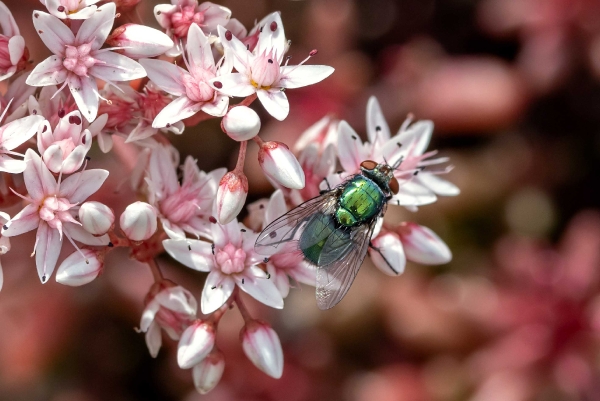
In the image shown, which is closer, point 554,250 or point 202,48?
point 202,48

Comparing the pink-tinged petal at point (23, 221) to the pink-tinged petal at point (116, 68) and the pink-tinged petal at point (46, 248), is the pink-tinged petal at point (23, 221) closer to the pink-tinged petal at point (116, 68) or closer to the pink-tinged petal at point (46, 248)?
the pink-tinged petal at point (46, 248)

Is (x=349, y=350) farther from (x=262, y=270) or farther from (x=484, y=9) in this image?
(x=484, y=9)

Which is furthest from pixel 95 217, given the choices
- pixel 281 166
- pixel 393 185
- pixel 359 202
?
pixel 393 185

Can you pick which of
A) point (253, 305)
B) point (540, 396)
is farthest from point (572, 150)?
point (253, 305)

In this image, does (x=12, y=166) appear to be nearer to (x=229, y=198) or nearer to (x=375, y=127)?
(x=229, y=198)

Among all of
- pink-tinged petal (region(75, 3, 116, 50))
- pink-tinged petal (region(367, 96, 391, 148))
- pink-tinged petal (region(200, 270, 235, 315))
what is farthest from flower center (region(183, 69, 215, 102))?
pink-tinged petal (region(367, 96, 391, 148))

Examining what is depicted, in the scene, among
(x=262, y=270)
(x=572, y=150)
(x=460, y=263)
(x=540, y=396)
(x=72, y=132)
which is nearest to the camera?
(x=72, y=132)

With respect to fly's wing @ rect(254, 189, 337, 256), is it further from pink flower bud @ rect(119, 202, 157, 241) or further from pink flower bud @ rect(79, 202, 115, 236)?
pink flower bud @ rect(79, 202, 115, 236)
